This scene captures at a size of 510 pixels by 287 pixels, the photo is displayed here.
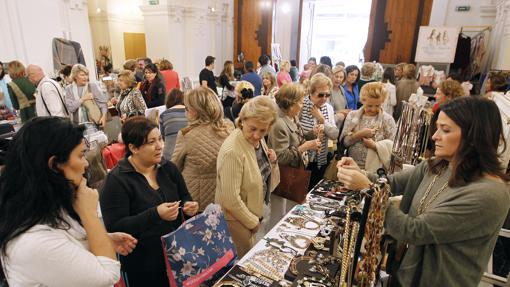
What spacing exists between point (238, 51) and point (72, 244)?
10325 mm

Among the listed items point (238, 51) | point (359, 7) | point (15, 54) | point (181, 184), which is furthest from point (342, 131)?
point (359, 7)

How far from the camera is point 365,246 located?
4.03ft

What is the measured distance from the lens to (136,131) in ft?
5.83

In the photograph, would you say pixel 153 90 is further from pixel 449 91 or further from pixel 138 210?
pixel 449 91

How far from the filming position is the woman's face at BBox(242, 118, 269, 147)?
78.9 inches

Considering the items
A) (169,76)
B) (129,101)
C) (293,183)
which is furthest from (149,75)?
(293,183)

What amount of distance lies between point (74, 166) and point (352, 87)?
449 centimetres

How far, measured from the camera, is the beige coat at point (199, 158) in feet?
7.73

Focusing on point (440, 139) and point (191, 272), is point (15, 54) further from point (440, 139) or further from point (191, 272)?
point (440, 139)

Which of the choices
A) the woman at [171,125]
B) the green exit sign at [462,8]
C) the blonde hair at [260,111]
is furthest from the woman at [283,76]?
the blonde hair at [260,111]

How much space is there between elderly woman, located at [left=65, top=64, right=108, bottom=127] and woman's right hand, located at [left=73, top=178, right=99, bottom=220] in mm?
3744

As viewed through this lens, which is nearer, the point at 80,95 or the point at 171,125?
the point at 171,125

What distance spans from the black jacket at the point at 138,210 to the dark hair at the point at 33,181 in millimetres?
545

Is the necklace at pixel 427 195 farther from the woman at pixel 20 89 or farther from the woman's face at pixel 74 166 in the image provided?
the woman at pixel 20 89
